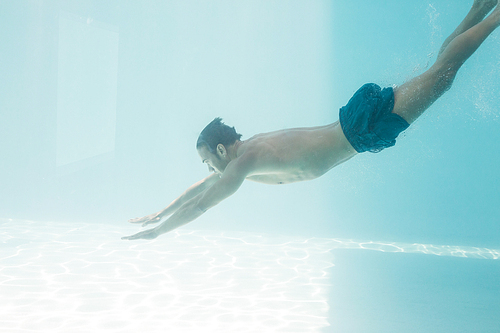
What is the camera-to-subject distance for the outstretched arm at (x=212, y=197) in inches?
94.7

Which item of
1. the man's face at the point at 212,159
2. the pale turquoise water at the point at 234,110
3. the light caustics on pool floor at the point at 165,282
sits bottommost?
the light caustics on pool floor at the point at 165,282

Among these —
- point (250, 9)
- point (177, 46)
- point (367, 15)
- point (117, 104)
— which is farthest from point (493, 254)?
point (117, 104)

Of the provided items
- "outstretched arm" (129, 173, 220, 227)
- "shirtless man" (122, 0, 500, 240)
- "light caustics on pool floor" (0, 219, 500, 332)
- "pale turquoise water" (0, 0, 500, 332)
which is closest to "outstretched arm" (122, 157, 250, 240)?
"shirtless man" (122, 0, 500, 240)

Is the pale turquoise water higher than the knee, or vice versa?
the pale turquoise water

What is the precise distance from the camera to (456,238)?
25.6 feet

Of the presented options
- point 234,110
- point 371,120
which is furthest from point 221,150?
point 234,110

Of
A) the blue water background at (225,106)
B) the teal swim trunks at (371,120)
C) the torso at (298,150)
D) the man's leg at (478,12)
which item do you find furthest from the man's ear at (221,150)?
the blue water background at (225,106)

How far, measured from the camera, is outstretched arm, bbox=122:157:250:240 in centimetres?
241

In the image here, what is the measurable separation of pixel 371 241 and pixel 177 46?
22.5 feet

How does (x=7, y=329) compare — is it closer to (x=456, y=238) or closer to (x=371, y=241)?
(x=371, y=241)

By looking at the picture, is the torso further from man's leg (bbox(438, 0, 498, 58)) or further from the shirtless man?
man's leg (bbox(438, 0, 498, 58))

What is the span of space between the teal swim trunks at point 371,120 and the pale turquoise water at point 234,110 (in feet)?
17.9

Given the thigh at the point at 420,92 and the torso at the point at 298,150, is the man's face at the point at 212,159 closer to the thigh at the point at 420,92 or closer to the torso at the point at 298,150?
the torso at the point at 298,150

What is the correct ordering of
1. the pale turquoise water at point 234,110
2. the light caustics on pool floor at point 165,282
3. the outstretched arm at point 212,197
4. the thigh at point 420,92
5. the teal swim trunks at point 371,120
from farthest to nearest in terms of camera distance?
1. the pale turquoise water at point 234,110
2. the light caustics on pool floor at point 165,282
3. the teal swim trunks at point 371,120
4. the thigh at point 420,92
5. the outstretched arm at point 212,197
